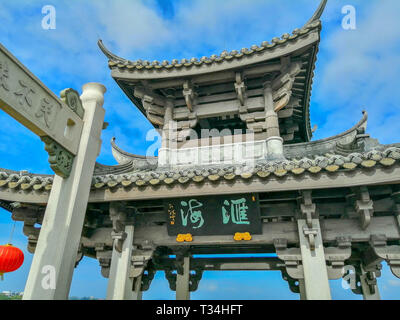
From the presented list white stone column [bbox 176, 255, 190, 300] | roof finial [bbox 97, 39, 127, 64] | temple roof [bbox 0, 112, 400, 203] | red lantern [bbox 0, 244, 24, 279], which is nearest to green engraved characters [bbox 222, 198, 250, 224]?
temple roof [bbox 0, 112, 400, 203]

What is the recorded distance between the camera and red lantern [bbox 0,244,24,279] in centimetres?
477

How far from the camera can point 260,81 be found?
703 cm

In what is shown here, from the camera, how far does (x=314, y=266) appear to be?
160 inches

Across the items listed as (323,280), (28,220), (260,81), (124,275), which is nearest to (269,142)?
(260,81)

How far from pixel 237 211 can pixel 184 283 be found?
2.81 metres

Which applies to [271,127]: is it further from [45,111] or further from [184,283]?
[45,111]

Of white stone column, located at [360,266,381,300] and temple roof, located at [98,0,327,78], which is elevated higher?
temple roof, located at [98,0,327,78]

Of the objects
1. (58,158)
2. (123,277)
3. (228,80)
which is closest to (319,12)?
(228,80)

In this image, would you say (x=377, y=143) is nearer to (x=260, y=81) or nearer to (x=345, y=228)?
(x=345, y=228)

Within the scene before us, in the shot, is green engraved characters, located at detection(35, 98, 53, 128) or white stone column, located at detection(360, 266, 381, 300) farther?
white stone column, located at detection(360, 266, 381, 300)

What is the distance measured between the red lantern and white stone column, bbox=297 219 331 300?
5.17 m

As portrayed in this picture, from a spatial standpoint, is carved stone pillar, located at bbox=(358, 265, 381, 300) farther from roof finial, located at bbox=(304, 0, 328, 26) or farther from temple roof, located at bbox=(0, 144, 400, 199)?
roof finial, located at bbox=(304, 0, 328, 26)

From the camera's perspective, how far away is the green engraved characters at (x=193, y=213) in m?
4.66
